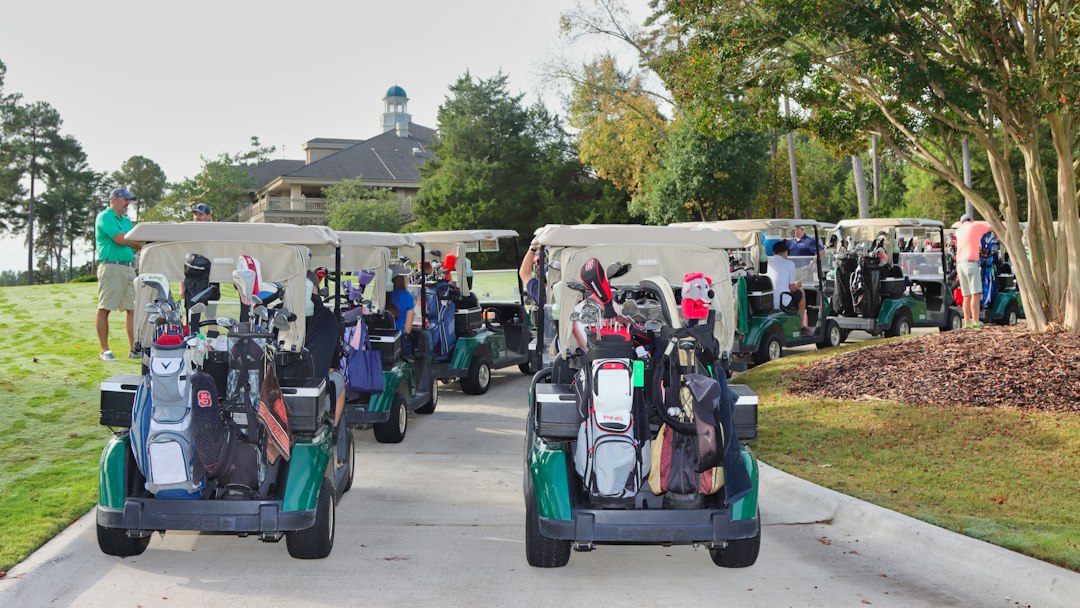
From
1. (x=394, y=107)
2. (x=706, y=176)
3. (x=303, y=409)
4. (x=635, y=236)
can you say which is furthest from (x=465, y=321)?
(x=394, y=107)

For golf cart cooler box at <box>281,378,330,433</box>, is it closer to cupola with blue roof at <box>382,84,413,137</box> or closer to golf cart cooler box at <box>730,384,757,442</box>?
golf cart cooler box at <box>730,384,757,442</box>

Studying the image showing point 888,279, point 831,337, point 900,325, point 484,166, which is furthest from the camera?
point 484,166

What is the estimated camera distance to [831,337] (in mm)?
15195

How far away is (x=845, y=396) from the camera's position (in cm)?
1027

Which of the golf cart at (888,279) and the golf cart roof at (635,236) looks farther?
the golf cart at (888,279)

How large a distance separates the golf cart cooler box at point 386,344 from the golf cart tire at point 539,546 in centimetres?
391

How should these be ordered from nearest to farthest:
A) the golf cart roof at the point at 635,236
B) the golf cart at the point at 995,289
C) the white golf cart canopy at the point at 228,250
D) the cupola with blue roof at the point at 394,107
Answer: the white golf cart canopy at the point at 228,250 → the golf cart roof at the point at 635,236 → the golf cart at the point at 995,289 → the cupola with blue roof at the point at 394,107

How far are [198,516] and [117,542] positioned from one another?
0.66m

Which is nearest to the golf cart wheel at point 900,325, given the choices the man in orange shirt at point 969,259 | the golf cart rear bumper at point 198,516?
the man in orange shirt at point 969,259

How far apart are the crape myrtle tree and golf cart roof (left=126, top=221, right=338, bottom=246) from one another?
604 cm

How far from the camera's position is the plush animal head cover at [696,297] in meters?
5.56

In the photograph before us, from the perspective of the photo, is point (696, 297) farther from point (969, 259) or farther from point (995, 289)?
point (995, 289)

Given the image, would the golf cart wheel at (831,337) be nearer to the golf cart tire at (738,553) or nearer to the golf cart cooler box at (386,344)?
the golf cart cooler box at (386,344)

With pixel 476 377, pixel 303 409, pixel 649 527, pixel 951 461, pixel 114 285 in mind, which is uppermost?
pixel 114 285
